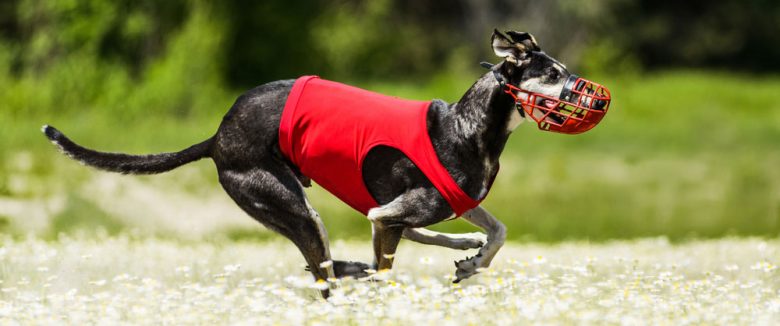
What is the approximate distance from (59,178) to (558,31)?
92.7 ft

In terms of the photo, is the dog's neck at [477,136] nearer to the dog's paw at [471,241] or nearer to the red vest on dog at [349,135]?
the red vest on dog at [349,135]

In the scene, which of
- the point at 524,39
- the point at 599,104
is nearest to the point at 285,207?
the point at 524,39

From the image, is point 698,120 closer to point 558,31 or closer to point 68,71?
point 68,71

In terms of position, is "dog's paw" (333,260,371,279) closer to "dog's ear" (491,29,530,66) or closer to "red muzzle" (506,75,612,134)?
"red muzzle" (506,75,612,134)

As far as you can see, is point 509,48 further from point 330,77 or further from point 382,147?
point 330,77

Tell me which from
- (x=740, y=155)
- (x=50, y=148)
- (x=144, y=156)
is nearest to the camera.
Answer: (x=144, y=156)

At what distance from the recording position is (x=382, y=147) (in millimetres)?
6746

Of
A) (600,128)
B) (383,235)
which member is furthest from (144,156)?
(600,128)

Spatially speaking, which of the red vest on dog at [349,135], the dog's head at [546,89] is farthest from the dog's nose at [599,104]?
the red vest on dog at [349,135]

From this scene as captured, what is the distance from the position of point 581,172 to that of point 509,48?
11.1m

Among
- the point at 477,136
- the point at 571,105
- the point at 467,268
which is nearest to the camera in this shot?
the point at 571,105

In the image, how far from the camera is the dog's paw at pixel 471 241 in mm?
7258

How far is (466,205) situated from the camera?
664 cm

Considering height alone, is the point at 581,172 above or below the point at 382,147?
above
